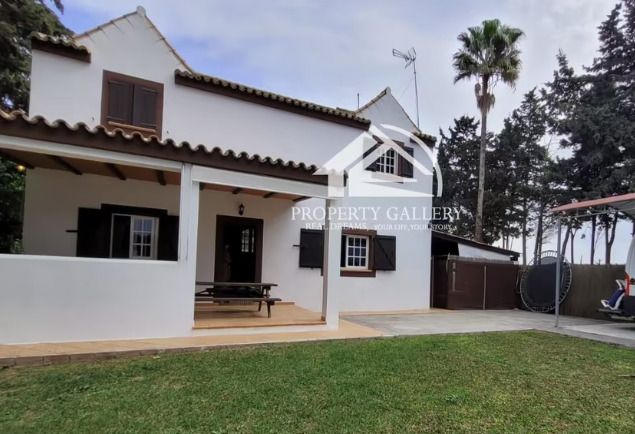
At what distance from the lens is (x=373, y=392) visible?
14.5 feet

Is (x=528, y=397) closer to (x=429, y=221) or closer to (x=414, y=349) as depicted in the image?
(x=414, y=349)

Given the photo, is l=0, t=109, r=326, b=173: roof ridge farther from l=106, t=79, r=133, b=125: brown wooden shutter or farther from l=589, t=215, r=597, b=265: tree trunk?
l=589, t=215, r=597, b=265: tree trunk

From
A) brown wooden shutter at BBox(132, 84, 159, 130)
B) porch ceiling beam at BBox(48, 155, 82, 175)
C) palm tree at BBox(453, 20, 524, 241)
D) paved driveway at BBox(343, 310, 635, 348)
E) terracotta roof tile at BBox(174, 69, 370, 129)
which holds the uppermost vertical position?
palm tree at BBox(453, 20, 524, 241)

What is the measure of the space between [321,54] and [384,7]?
12.3 ft

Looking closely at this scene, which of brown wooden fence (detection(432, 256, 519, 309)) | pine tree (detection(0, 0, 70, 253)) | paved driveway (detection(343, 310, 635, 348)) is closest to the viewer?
paved driveway (detection(343, 310, 635, 348))

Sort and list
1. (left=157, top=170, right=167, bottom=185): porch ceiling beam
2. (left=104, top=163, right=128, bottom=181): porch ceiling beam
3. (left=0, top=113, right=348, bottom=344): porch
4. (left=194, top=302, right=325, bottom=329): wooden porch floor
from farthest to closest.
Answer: (left=157, top=170, right=167, bottom=185): porch ceiling beam < (left=104, top=163, right=128, bottom=181): porch ceiling beam < (left=194, top=302, right=325, bottom=329): wooden porch floor < (left=0, top=113, right=348, bottom=344): porch

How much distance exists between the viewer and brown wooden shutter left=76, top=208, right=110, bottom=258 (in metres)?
8.21

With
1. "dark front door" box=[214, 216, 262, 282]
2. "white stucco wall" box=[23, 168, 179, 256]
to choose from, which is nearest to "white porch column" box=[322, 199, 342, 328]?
"dark front door" box=[214, 216, 262, 282]

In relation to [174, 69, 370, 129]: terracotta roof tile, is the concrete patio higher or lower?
lower

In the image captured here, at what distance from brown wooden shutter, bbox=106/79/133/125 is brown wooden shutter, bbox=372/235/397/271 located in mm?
7188

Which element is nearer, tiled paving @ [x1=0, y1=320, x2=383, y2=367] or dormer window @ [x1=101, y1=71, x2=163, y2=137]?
tiled paving @ [x1=0, y1=320, x2=383, y2=367]
